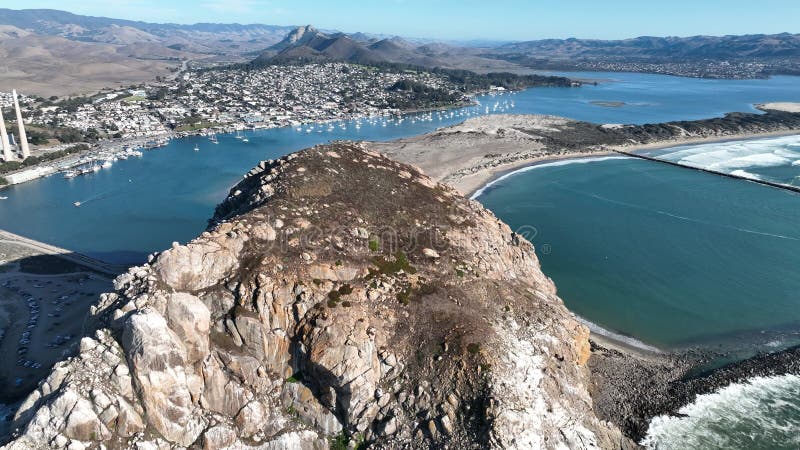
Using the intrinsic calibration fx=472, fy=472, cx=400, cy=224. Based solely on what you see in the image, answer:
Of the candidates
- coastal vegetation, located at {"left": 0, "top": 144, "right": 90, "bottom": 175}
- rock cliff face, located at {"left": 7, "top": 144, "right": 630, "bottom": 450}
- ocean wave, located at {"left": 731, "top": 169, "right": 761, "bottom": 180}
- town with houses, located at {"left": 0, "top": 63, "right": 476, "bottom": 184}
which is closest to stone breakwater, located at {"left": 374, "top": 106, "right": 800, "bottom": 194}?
ocean wave, located at {"left": 731, "top": 169, "right": 761, "bottom": 180}

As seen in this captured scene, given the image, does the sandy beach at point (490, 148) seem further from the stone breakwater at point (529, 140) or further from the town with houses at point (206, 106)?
the town with houses at point (206, 106)

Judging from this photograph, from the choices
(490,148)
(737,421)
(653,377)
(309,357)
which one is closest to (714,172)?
(490,148)

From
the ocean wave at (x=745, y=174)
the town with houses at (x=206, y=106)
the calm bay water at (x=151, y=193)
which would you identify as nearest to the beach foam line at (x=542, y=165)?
the ocean wave at (x=745, y=174)

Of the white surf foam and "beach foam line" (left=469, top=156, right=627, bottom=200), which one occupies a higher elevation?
the white surf foam

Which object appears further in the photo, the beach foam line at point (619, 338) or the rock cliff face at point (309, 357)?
the beach foam line at point (619, 338)

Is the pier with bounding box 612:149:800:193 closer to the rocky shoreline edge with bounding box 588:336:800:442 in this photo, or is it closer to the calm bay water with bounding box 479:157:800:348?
the calm bay water with bounding box 479:157:800:348

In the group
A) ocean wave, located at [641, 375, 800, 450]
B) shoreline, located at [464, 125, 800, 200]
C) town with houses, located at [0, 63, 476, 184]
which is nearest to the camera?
ocean wave, located at [641, 375, 800, 450]
